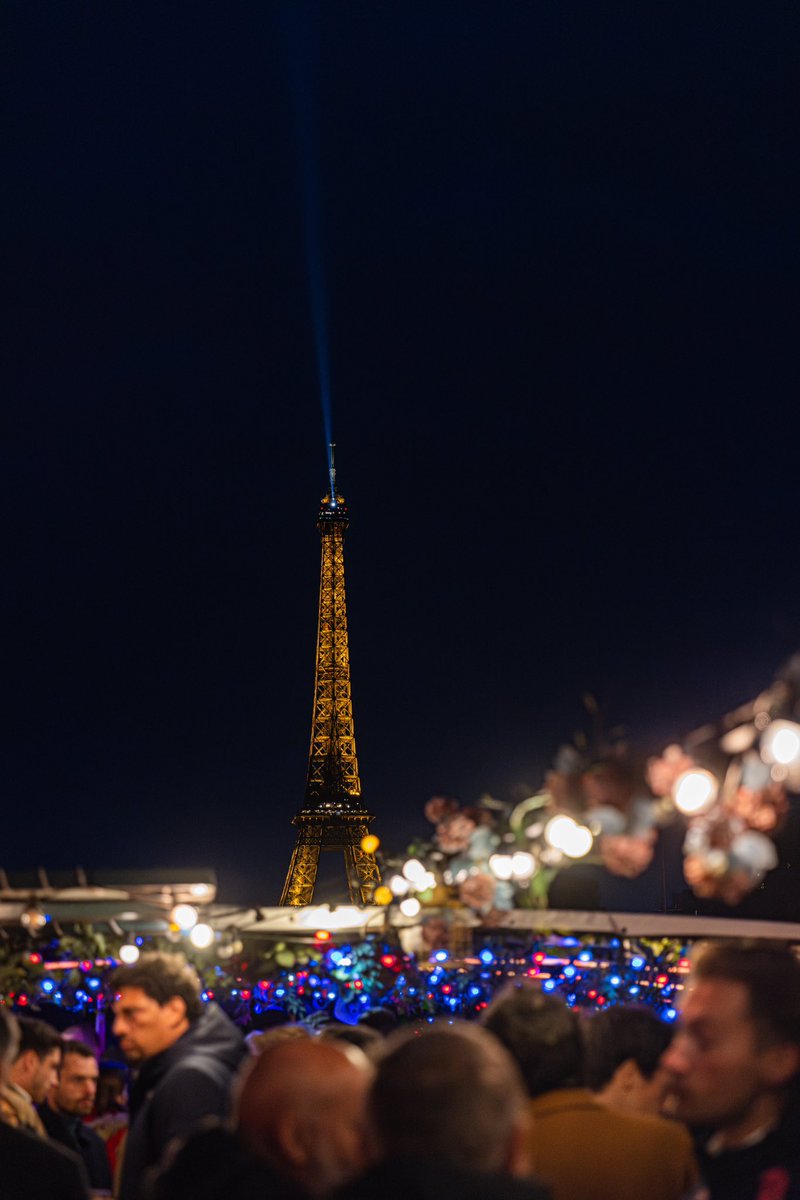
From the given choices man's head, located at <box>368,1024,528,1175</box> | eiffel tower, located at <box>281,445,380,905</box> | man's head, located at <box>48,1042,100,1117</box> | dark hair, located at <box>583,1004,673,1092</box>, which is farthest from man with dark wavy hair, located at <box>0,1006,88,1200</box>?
eiffel tower, located at <box>281,445,380,905</box>

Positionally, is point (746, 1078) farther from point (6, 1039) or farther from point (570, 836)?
point (570, 836)

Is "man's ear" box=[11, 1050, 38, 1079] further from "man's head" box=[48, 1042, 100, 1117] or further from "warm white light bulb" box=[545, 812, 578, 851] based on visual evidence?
"warm white light bulb" box=[545, 812, 578, 851]

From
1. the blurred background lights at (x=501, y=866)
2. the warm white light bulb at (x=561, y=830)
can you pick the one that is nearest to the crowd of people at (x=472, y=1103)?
the warm white light bulb at (x=561, y=830)

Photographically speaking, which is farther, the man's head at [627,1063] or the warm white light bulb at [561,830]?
the warm white light bulb at [561,830]

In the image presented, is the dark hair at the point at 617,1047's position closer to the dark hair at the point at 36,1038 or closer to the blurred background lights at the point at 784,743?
the blurred background lights at the point at 784,743

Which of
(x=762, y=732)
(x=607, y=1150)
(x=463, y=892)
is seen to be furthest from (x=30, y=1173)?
(x=463, y=892)

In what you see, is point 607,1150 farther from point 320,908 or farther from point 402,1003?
point 402,1003
